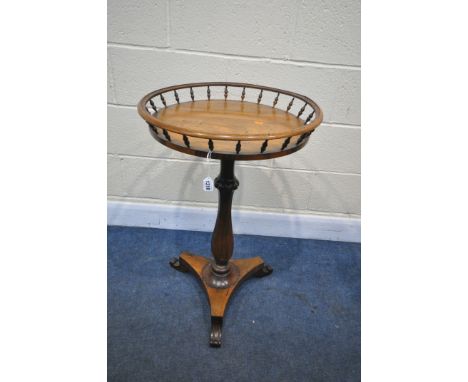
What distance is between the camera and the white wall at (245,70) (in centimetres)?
142

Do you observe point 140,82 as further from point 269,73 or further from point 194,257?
point 194,257

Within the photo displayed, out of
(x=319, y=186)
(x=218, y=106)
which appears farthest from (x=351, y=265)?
(x=218, y=106)

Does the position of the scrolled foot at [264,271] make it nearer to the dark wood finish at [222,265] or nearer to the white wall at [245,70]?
the dark wood finish at [222,265]

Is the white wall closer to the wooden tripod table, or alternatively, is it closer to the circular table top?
the wooden tripod table

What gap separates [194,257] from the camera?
61.2 inches

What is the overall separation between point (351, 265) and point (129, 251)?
43.0 inches

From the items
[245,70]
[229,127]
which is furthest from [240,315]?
[245,70]

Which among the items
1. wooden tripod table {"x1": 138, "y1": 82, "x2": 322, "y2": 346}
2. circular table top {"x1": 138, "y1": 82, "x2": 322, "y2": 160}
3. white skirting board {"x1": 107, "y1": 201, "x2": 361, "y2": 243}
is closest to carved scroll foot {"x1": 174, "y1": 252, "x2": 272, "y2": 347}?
wooden tripod table {"x1": 138, "y1": 82, "x2": 322, "y2": 346}

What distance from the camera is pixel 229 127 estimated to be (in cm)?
109

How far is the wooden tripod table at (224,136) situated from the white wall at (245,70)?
0.37 ft

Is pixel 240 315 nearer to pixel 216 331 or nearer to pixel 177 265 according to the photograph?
pixel 216 331

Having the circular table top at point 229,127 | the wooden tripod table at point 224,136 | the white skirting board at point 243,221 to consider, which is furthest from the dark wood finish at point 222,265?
the white skirting board at point 243,221

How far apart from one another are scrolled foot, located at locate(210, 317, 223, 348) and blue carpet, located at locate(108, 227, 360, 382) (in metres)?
0.03

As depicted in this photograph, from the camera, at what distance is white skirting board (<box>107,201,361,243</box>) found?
1820 millimetres
